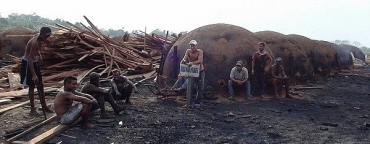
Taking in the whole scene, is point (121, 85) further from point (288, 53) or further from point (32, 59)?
point (288, 53)

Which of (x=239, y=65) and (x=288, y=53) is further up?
(x=288, y=53)

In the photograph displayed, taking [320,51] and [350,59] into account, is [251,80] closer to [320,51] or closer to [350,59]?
[320,51]

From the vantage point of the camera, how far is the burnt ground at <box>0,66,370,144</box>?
19.5 ft

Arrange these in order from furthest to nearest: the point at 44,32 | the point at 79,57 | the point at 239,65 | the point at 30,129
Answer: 1. the point at 79,57
2. the point at 239,65
3. the point at 44,32
4. the point at 30,129

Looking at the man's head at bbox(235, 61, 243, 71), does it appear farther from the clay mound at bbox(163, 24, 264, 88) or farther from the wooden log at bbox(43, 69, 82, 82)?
the wooden log at bbox(43, 69, 82, 82)

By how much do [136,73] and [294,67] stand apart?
243 inches

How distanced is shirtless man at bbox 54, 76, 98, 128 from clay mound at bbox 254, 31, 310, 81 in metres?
8.84

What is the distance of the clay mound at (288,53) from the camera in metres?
13.5

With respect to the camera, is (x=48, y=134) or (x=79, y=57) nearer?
(x=48, y=134)

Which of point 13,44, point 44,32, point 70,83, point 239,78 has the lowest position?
point 239,78

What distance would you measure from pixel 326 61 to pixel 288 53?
440 cm

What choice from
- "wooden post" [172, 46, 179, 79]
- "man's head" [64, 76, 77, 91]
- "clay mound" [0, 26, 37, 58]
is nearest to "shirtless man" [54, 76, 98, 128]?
"man's head" [64, 76, 77, 91]

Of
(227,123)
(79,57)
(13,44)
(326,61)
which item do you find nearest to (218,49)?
(227,123)

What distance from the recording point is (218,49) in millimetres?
10422
